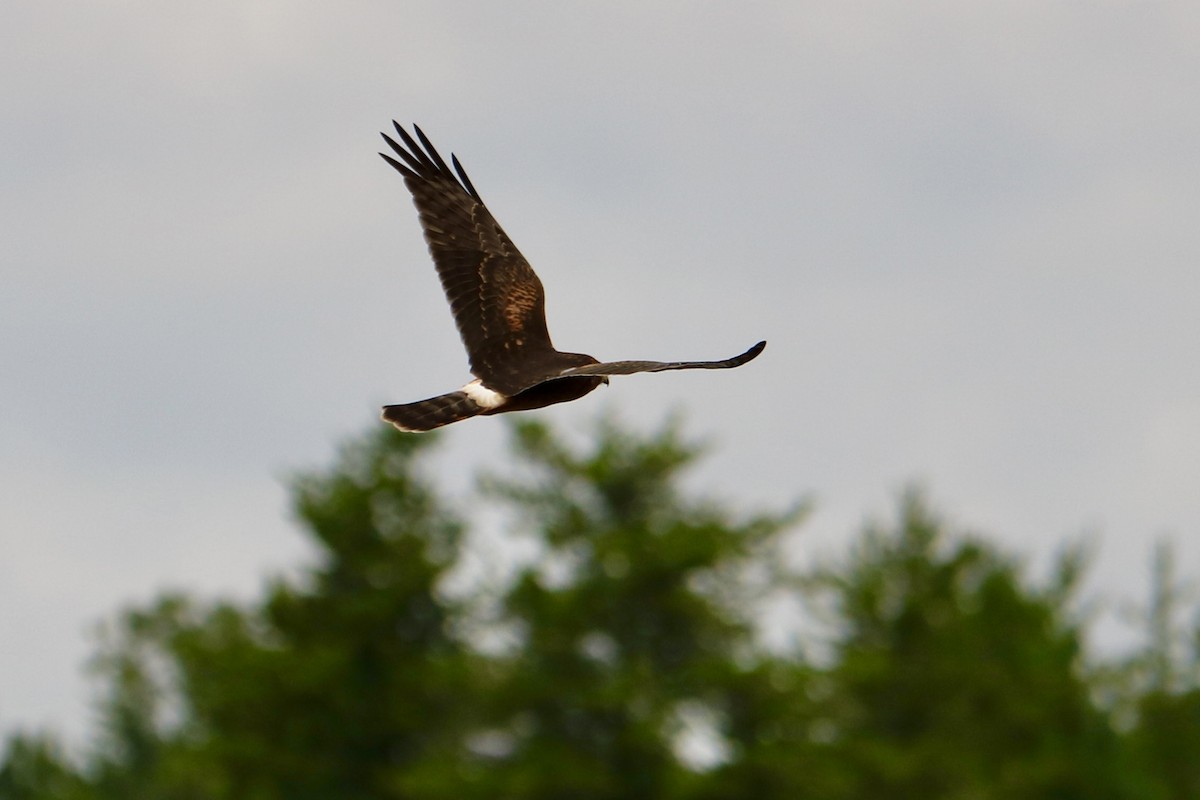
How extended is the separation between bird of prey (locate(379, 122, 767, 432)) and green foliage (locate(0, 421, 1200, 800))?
1575 cm

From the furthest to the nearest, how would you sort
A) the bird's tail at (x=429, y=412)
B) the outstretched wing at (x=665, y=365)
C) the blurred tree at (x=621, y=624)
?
1. the blurred tree at (x=621, y=624)
2. the bird's tail at (x=429, y=412)
3. the outstretched wing at (x=665, y=365)

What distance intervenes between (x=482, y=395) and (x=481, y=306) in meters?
1.39

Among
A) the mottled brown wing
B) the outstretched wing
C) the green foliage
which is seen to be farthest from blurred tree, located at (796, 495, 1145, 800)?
the outstretched wing

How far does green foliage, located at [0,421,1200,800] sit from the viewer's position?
34344mm

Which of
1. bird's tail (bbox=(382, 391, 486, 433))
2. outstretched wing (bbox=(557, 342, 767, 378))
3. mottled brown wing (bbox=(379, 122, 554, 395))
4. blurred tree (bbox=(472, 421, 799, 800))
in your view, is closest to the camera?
outstretched wing (bbox=(557, 342, 767, 378))

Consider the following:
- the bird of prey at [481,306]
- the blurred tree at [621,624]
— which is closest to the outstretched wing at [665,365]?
the bird of prey at [481,306]

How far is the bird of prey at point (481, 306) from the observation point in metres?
17.0

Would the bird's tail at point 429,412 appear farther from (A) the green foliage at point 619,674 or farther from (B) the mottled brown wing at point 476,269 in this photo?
(A) the green foliage at point 619,674

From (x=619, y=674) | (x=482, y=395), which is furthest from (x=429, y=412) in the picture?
(x=619, y=674)

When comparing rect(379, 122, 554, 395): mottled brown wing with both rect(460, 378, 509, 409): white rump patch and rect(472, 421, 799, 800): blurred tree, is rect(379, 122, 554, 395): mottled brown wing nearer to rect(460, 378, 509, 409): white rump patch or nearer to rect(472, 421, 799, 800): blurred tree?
rect(460, 378, 509, 409): white rump patch

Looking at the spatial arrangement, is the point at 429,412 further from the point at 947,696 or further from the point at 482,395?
the point at 947,696

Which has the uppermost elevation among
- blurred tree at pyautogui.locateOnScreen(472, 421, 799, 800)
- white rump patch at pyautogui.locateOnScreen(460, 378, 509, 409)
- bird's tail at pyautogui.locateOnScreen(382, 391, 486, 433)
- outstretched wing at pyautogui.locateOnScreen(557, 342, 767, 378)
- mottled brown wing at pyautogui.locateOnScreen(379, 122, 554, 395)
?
blurred tree at pyautogui.locateOnScreen(472, 421, 799, 800)

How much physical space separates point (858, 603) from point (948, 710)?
9.11 feet

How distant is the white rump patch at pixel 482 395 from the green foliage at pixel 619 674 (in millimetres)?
16621
